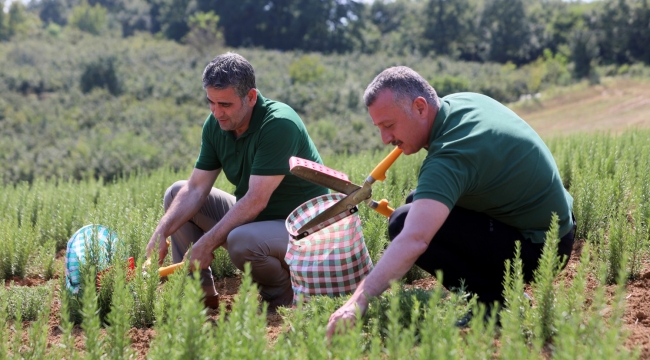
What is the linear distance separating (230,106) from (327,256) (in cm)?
103

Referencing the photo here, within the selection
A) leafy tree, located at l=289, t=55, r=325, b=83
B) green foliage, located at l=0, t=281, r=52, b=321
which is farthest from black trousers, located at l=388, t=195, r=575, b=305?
leafy tree, located at l=289, t=55, r=325, b=83

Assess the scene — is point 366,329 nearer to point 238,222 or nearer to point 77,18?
point 238,222

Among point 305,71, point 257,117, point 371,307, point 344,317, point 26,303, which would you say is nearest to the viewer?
point 344,317

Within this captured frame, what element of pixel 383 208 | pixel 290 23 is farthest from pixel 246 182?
pixel 290 23

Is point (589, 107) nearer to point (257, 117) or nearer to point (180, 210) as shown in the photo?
point (257, 117)

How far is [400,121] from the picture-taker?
297 cm

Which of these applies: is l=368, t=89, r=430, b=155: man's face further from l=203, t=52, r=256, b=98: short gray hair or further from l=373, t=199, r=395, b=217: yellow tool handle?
l=203, t=52, r=256, b=98: short gray hair

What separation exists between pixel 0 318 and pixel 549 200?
241 cm

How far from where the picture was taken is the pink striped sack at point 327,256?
3473 millimetres

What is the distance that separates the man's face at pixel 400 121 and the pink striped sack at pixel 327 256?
0.62 metres

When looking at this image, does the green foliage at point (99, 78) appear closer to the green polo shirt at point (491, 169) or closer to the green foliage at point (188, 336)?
the green polo shirt at point (491, 169)

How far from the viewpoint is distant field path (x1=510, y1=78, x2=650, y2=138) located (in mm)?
20439

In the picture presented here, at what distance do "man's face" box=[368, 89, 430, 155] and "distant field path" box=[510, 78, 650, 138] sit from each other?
16.1 metres

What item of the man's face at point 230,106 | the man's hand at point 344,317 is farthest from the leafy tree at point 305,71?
the man's hand at point 344,317
